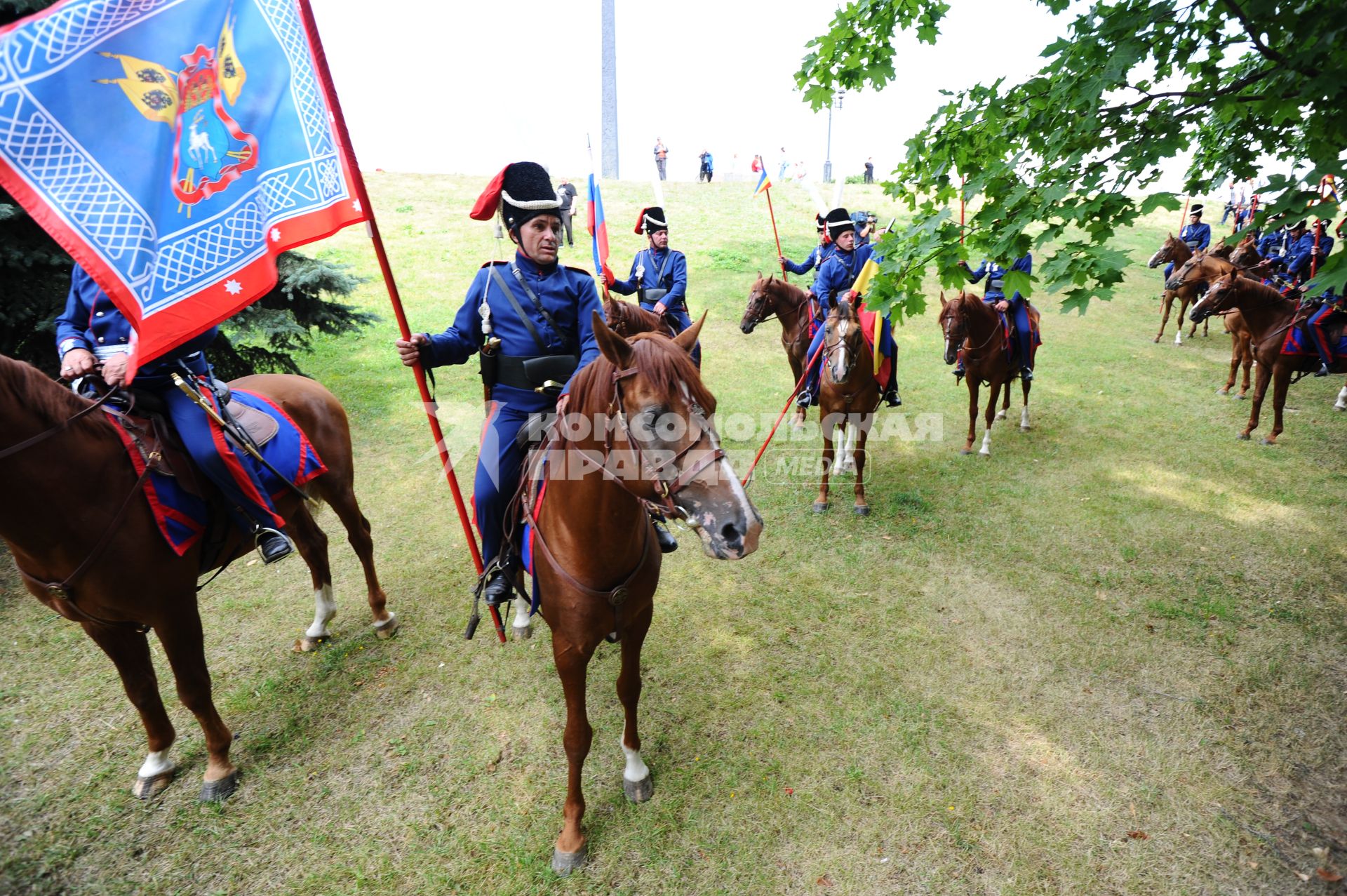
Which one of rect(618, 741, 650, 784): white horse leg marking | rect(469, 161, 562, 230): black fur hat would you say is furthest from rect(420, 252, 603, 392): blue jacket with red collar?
rect(618, 741, 650, 784): white horse leg marking

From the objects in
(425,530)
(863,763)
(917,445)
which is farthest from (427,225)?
(863,763)

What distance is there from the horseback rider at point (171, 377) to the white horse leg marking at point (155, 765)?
1447 mm

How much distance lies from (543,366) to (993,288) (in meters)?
8.20

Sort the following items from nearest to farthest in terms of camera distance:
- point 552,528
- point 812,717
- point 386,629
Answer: point 552,528
point 812,717
point 386,629

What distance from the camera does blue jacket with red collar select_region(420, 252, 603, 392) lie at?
12.4ft

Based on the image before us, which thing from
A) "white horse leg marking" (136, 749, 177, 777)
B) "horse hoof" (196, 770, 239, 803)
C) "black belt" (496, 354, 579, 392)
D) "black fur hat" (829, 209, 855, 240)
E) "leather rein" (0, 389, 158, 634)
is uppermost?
"black fur hat" (829, 209, 855, 240)

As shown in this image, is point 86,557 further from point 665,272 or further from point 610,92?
point 610,92

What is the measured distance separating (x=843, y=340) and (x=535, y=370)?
4.25 meters

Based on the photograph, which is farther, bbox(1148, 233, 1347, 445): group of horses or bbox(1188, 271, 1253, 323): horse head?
bbox(1188, 271, 1253, 323): horse head

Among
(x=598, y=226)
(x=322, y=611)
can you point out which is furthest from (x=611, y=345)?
(x=598, y=226)

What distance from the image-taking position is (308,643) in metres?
5.24

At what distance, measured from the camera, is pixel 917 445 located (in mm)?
9477

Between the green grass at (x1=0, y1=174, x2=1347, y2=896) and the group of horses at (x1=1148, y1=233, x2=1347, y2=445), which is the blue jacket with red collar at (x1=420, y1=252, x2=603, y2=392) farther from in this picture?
the group of horses at (x1=1148, y1=233, x2=1347, y2=445)

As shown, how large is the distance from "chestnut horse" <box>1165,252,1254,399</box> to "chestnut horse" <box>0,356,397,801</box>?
14.8 meters
